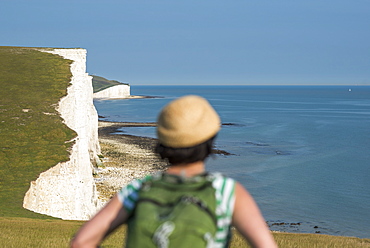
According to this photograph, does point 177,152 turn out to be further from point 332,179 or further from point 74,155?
point 332,179

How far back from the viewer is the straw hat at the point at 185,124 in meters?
3.01

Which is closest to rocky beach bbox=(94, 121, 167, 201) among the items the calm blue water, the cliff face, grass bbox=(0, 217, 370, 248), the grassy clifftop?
the cliff face

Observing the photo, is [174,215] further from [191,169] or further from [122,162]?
[122,162]

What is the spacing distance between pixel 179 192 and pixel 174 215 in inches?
6.1

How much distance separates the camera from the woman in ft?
9.17

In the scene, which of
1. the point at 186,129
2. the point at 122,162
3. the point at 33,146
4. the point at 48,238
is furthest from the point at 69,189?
the point at 122,162

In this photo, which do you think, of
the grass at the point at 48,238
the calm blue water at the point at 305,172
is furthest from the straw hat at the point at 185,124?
the calm blue water at the point at 305,172

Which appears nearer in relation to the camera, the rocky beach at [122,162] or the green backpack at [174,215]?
the green backpack at [174,215]

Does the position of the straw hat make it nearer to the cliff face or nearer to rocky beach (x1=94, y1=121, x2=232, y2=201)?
the cliff face

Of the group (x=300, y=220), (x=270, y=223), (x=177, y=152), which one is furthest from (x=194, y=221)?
(x=300, y=220)

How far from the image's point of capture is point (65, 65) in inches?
2491

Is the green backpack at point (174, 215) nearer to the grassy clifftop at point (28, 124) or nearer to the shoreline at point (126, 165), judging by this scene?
the grassy clifftop at point (28, 124)

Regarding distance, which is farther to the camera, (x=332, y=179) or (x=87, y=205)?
(x=332, y=179)

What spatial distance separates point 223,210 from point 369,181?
54.9m
